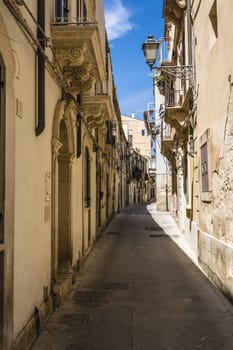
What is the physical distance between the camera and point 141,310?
5.87 meters

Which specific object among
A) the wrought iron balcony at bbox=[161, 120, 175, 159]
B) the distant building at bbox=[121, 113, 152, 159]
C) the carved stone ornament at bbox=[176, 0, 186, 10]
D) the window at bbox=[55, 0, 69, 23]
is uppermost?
the distant building at bbox=[121, 113, 152, 159]

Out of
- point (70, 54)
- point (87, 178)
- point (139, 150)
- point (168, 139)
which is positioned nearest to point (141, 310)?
point (70, 54)

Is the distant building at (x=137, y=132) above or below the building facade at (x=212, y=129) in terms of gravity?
above

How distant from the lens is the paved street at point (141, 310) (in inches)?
182

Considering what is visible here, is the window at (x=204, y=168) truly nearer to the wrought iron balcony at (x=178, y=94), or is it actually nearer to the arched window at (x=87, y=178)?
the wrought iron balcony at (x=178, y=94)

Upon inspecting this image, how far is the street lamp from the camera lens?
31.3ft

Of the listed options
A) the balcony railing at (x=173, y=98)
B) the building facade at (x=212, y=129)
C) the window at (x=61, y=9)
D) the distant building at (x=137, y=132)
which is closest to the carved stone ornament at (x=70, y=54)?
the window at (x=61, y=9)

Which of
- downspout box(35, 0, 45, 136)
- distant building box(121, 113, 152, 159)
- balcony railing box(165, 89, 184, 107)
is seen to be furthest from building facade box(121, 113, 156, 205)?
downspout box(35, 0, 45, 136)

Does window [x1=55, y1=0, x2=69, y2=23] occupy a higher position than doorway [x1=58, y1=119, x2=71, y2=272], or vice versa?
window [x1=55, y1=0, x2=69, y2=23]

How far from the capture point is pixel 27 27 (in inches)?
173

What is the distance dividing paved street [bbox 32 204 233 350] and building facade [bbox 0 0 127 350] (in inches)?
14.0

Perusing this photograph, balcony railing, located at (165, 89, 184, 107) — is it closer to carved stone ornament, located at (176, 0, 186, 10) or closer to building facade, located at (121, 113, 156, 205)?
carved stone ornament, located at (176, 0, 186, 10)

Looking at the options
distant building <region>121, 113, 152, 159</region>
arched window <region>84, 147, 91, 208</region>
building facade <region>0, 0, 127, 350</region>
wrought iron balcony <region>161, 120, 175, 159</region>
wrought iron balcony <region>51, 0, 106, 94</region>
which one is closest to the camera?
building facade <region>0, 0, 127, 350</region>

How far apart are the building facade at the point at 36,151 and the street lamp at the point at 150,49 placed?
2.23 m
